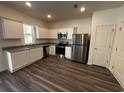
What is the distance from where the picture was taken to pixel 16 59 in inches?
113

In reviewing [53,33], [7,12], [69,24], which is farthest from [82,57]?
[7,12]

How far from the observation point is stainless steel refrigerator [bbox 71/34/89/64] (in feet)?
12.4

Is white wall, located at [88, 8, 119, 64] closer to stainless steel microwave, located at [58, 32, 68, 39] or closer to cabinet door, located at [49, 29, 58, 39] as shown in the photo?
stainless steel microwave, located at [58, 32, 68, 39]

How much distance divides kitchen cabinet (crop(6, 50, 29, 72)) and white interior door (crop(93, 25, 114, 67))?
11.4 feet

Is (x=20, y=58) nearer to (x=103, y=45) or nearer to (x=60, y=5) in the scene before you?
(x=60, y=5)

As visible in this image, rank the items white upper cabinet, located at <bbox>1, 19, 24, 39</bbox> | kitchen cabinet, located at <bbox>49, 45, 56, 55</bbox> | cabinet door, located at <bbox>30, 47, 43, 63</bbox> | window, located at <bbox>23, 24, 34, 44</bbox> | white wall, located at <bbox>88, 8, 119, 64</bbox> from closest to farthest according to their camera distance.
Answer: white upper cabinet, located at <bbox>1, 19, 24, 39</bbox>
white wall, located at <bbox>88, 8, 119, 64</bbox>
cabinet door, located at <bbox>30, 47, 43, 63</bbox>
window, located at <bbox>23, 24, 34, 44</bbox>
kitchen cabinet, located at <bbox>49, 45, 56, 55</bbox>

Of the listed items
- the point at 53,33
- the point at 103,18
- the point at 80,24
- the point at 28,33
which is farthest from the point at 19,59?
the point at 103,18

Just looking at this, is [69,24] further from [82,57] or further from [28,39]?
[28,39]

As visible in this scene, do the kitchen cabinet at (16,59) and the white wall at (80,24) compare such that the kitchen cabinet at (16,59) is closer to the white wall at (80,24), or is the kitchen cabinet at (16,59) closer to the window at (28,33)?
the window at (28,33)

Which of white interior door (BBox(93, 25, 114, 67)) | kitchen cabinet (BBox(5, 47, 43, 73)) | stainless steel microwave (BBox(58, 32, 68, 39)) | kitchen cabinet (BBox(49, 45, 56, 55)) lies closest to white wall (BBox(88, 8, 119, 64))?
white interior door (BBox(93, 25, 114, 67))

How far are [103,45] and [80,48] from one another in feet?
3.72

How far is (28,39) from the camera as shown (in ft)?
14.2

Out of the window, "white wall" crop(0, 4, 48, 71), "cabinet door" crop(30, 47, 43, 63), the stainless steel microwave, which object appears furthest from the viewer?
the stainless steel microwave

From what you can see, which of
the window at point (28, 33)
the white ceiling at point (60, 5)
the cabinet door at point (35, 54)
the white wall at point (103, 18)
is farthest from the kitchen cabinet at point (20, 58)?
the white wall at point (103, 18)
